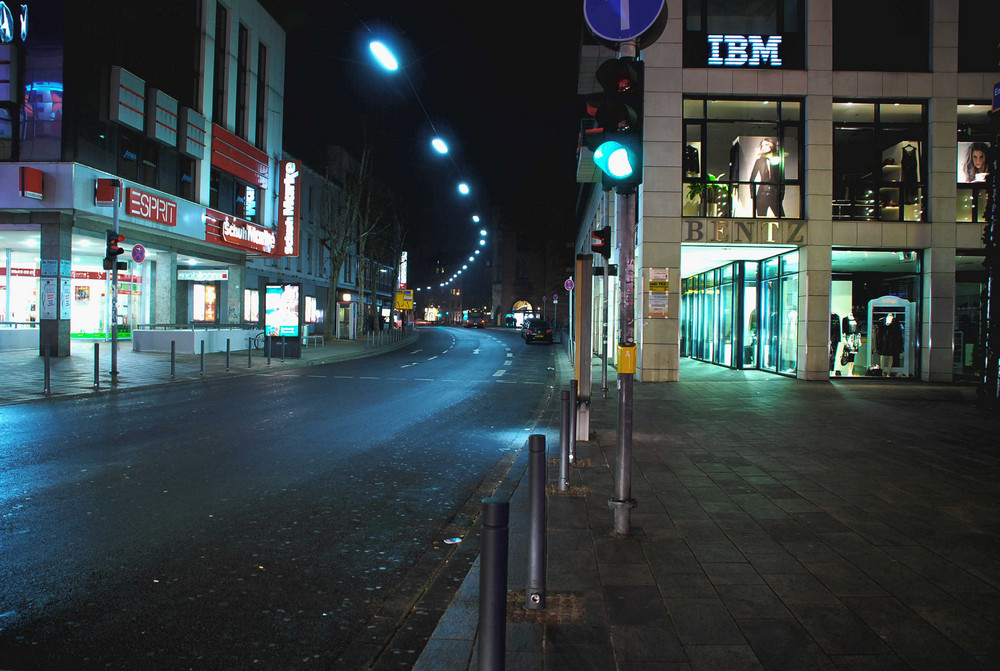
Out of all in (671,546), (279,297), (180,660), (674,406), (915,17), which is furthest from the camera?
(279,297)

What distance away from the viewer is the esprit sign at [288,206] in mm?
31750

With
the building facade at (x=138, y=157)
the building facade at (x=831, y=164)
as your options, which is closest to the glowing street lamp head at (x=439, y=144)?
the building facade at (x=831, y=164)

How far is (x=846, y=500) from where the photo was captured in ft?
19.0

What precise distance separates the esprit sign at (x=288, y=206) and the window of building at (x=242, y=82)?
105 inches

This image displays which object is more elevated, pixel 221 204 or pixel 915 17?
pixel 915 17

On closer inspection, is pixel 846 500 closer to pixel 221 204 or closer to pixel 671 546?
pixel 671 546

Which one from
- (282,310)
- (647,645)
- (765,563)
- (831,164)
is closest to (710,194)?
(831,164)

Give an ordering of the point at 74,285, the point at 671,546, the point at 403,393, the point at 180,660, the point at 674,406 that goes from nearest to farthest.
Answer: the point at 180,660
the point at 671,546
the point at 674,406
the point at 403,393
the point at 74,285

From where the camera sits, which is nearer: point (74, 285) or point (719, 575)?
point (719, 575)

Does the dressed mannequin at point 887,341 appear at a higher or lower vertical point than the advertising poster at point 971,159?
lower

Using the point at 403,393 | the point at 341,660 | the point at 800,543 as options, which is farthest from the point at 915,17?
the point at 341,660

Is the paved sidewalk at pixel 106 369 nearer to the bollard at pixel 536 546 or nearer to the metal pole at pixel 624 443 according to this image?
the metal pole at pixel 624 443

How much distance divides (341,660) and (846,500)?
4.85 metres

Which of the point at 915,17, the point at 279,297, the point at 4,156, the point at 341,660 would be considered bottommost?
the point at 341,660
